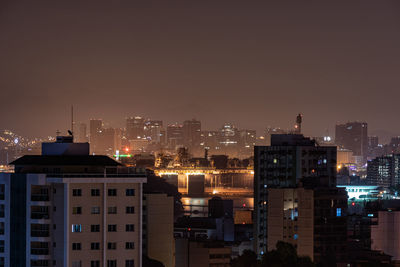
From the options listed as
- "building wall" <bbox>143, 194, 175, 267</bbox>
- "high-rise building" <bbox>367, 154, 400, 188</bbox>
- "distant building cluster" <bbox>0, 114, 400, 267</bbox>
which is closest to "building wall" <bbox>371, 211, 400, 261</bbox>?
"distant building cluster" <bbox>0, 114, 400, 267</bbox>

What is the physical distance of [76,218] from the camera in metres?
22.6

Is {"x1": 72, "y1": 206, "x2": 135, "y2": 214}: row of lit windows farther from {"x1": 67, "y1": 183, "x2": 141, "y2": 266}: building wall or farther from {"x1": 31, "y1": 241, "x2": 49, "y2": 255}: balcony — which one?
{"x1": 31, "y1": 241, "x2": 49, "y2": 255}: balcony

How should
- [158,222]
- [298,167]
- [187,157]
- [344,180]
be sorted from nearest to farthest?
1. [158,222]
2. [298,167]
3. [344,180]
4. [187,157]

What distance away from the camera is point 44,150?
82.9 feet

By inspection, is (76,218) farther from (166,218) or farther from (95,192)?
(166,218)

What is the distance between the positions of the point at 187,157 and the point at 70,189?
122271 millimetres

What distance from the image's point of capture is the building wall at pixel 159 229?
114 feet

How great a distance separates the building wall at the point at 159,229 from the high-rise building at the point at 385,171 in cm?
7887

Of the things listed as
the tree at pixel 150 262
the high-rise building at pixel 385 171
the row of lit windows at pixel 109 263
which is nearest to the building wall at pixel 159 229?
the tree at pixel 150 262

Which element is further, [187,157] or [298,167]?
[187,157]

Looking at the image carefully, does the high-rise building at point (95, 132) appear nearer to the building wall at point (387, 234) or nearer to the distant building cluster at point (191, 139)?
the distant building cluster at point (191, 139)

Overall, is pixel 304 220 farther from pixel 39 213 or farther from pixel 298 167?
pixel 39 213

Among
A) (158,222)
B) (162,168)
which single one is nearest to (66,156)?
(158,222)

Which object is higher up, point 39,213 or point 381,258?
point 39,213
